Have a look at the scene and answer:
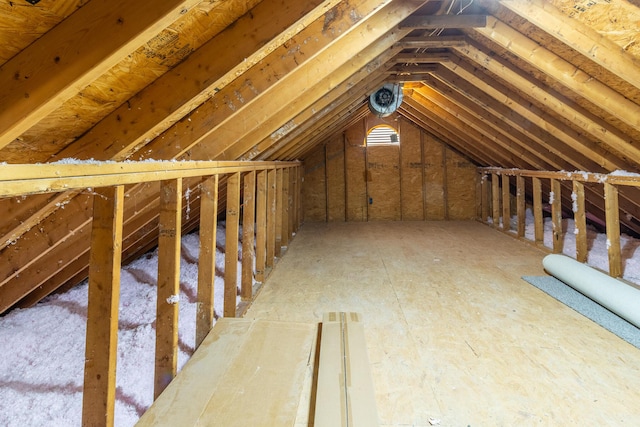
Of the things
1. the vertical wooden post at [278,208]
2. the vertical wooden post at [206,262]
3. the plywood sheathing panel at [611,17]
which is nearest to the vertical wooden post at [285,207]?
the vertical wooden post at [278,208]

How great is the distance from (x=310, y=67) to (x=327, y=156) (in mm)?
5165

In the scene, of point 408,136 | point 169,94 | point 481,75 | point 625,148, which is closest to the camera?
point 169,94

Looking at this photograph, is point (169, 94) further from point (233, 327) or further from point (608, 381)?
point (608, 381)

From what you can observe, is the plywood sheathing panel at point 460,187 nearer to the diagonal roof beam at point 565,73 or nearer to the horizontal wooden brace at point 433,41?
the horizontal wooden brace at point 433,41

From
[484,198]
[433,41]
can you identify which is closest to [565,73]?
[433,41]

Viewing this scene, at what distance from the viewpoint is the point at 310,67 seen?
2.22 metres

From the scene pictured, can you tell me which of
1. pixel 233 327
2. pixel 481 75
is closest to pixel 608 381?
pixel 233 327

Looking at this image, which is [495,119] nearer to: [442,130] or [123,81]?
[442,130]

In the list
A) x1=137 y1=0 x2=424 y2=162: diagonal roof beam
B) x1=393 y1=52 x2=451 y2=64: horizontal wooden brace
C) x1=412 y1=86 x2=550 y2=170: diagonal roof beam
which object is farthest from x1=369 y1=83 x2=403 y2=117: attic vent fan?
x1=137 y1=0 x2=424 y2=162: diagonal roof beam

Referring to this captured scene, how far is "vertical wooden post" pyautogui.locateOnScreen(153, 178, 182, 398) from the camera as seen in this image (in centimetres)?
135

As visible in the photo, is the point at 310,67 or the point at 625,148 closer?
the point at 310,67

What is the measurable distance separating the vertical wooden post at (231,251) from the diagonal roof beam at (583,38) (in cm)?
226

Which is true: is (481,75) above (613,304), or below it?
above

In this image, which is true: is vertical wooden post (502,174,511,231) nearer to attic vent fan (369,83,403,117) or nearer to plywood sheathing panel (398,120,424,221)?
plywood sheathing panel (398,120,424,221)
